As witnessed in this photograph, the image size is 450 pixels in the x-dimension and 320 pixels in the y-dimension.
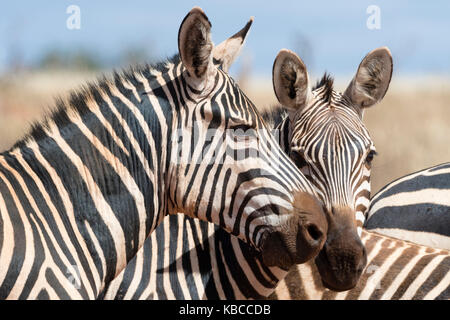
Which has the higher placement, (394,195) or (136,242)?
(136,242)

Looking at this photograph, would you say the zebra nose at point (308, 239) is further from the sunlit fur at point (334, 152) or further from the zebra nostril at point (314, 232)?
the sunlit fur at point (334, 152)

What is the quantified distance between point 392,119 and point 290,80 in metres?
13.9

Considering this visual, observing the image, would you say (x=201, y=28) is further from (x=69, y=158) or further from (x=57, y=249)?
(x=57, y=249)

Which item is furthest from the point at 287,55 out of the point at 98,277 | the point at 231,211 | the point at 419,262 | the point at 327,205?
the point at 98,277

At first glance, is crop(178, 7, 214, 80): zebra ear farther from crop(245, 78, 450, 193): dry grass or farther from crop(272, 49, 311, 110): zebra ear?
crop(245, 78, 450, 193): dry grass

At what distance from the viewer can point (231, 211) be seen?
355cm

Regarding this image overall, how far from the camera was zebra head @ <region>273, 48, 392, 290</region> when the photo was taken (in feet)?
12.9

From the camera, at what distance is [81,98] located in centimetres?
369

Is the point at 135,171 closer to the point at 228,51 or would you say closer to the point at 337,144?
the point at 228,51

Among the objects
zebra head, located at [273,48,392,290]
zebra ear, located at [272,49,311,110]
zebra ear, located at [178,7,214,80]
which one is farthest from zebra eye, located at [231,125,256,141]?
zebra ear, located at [272,49,311,110]

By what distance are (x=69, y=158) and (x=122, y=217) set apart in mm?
469

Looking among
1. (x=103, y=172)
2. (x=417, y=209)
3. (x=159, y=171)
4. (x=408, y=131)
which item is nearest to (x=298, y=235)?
(x=159, y=171)

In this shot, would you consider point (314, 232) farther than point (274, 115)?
No

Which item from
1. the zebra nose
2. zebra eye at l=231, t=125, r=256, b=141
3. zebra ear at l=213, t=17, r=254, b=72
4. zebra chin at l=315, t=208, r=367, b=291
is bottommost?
zebra chin at l=315, t=208, r=367, b=291
